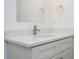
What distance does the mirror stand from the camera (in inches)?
61.7

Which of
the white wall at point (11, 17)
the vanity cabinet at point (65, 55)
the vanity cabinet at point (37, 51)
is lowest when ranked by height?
the vanity cabinet at point (65, 55)

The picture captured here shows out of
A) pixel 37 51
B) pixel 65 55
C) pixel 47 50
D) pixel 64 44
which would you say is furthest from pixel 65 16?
pixel 37 51

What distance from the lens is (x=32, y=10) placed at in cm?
180

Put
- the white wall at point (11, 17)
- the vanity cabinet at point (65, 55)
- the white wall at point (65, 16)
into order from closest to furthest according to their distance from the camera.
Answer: the white wall at point (11, 17), the vanity cabinet at point (65, 55), the white wall at point (65, 16)

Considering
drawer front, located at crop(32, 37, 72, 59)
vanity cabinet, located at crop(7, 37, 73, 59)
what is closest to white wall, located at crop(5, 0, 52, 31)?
vanity cabinet, located at crop(7, 37, 73, 59)

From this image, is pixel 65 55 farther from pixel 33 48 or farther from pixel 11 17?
pixel 11 17

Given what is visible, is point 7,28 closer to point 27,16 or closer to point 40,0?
point 27,16

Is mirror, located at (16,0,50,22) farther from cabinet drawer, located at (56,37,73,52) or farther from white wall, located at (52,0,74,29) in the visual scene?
cabinet drawer, located at (56,37,73,52)

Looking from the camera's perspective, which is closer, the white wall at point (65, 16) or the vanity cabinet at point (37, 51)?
A: the vanity cabinet at point (37, 51)

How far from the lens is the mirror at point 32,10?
157 centimetres

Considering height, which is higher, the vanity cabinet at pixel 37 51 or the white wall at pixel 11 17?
the white wall at pixel 11 17

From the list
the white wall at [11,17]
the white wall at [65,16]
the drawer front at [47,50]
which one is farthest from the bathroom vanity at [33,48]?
the white wall at [65,16]

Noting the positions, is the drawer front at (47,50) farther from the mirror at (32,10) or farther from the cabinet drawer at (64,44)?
the mirror at (32,10)
